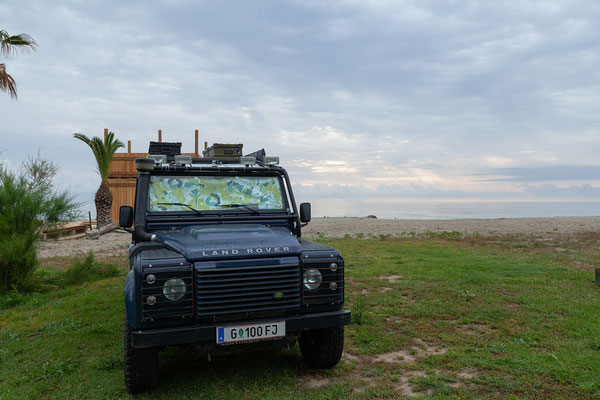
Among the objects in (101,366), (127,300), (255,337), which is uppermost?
(127,300)

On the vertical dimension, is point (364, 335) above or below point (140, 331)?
below

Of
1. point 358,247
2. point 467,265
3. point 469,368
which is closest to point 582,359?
point 469,368

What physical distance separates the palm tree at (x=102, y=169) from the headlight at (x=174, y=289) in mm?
19942

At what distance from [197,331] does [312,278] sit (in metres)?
1.14

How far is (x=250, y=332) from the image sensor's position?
3.95 meters

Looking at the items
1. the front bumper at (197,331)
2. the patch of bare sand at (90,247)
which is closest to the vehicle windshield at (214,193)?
the front bumper at (197,331)

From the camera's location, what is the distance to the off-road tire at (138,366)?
13.2 ft

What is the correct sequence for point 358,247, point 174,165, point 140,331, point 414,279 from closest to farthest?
point 140,331 → point 174,165 → point 414,279 → point 358,247

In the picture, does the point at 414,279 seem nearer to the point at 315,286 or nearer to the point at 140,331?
the point at 315,286

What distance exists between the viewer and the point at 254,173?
223 inches

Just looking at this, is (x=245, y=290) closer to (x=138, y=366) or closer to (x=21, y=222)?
(x=138, y=366)

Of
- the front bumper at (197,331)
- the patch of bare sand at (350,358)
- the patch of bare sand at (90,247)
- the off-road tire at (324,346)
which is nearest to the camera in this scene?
the front bumper at (197,331)

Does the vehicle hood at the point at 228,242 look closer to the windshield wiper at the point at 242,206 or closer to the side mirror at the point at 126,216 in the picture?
the windshield wiper at the point at 242,206

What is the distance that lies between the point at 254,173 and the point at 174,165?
991mm
